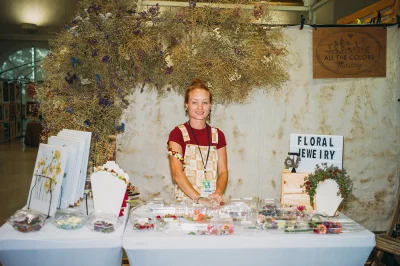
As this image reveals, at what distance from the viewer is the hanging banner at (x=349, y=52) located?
3.76 m

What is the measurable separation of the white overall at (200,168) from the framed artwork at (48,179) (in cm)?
90

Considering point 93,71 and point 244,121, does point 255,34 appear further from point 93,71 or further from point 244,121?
point 93,71

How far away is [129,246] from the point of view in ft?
6.04

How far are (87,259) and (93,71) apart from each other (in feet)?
6.11

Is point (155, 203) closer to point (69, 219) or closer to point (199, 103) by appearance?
point (69, 219)

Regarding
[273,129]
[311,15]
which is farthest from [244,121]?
[311,15]

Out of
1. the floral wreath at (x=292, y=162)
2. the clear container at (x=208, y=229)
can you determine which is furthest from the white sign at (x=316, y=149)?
the clear container at (x=208, y=229)

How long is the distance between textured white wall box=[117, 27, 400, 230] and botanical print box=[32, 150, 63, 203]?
1620 mm

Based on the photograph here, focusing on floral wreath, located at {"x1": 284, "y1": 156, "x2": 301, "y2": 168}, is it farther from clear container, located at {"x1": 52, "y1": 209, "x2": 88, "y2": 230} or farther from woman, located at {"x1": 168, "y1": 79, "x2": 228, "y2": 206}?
clear container, located at {"x1": 52, "y1": 209, "x2": 88, "y2": 230}

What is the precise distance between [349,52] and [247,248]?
263cm

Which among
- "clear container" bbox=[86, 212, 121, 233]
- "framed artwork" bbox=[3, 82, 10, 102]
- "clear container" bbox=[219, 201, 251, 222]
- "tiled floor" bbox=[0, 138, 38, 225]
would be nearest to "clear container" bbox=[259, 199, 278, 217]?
"clear container" bbox=[219, 201, 251, 222]

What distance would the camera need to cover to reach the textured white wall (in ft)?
12.7

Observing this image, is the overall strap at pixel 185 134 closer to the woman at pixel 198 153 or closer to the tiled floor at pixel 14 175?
the woman at pixel 198 153

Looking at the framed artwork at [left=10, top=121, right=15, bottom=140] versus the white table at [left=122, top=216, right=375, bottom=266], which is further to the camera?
the framed artwork at [left=10, top=121, right=15, bottom=140]
